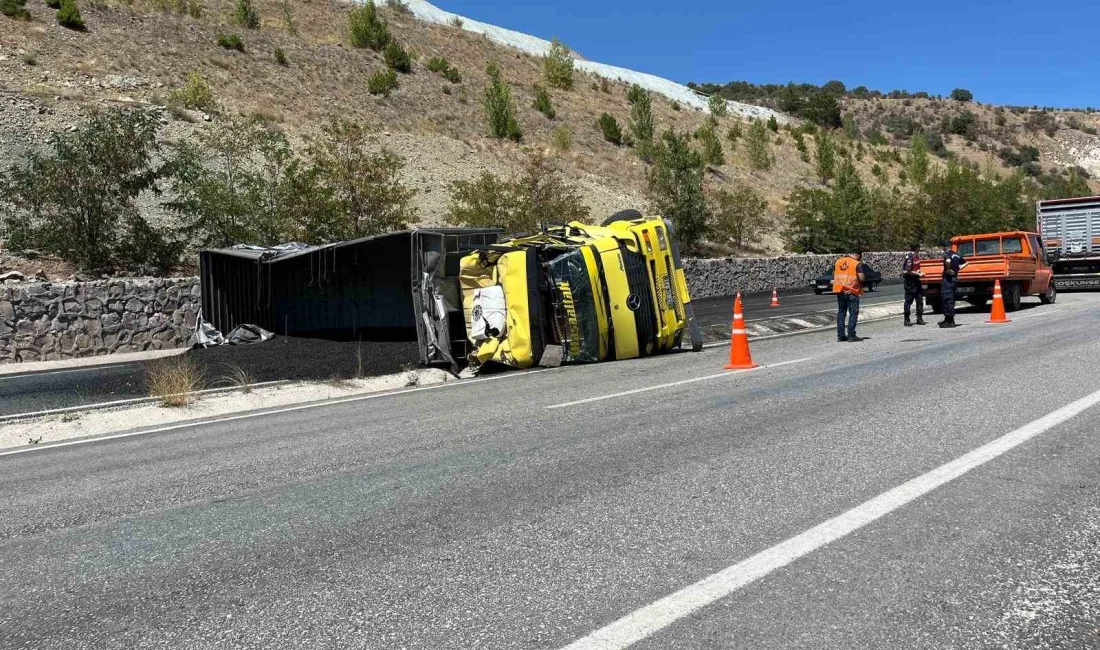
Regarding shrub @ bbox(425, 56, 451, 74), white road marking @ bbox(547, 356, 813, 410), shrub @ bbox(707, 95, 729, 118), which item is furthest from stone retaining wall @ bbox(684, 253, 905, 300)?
shrub @ bbox(707, 95, 729, 118)

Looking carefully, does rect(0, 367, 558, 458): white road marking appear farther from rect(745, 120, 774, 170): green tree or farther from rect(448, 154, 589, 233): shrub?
rect(745, 120, 774, 170): green tree

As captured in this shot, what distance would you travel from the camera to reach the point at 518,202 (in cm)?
2902

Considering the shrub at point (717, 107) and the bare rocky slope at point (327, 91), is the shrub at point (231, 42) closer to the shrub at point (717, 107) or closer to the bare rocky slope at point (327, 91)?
the bare rocky slope at point (327, 91)

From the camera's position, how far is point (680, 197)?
120 ft

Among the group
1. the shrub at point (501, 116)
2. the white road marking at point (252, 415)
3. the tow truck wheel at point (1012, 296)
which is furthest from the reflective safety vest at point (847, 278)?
the shrub at point (501, 116)

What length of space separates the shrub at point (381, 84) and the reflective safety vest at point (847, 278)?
37.0 m

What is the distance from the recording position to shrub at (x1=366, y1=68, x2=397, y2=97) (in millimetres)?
45344

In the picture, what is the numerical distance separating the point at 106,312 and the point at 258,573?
1461cm

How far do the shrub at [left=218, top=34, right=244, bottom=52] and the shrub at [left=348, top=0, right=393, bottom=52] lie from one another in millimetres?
9487

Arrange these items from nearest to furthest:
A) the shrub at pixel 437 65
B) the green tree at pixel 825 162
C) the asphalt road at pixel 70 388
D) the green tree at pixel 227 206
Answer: the asphalt road at pixel 70 388, the green tree at pixel 227 206, the shrub at pixel 437 65, the green tree at pixel 825 162

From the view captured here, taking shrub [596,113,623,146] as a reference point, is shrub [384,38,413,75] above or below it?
above

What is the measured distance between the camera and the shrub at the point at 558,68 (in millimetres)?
60156

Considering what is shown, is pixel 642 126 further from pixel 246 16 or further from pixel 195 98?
pixel 195 98

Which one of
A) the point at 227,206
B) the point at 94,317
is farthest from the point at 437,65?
the point at 94,317
